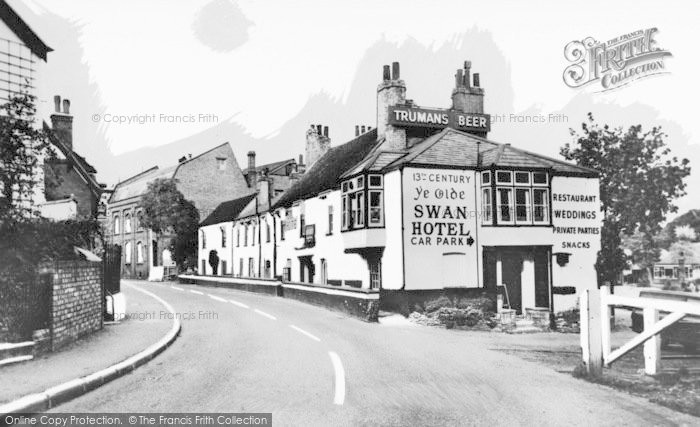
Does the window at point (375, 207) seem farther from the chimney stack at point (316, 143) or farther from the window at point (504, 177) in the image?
the chimney stack at point (316, 143)

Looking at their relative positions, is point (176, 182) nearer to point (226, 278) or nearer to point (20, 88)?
point (226, 278)

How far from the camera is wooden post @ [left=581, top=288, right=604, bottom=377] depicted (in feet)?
31.5

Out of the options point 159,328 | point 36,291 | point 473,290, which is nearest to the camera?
point 36,291

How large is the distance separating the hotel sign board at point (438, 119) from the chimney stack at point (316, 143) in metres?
12.4

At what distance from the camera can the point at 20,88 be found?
1659 cm

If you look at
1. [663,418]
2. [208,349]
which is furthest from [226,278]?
[663,418]

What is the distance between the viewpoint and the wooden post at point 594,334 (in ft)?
31.5

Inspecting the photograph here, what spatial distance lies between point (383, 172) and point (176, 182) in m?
33.8

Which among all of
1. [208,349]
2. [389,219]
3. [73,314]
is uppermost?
[389,219]

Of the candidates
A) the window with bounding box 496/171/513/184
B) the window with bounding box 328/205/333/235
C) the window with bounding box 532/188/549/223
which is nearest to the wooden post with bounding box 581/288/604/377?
the window with bounding box 496/171/513/184

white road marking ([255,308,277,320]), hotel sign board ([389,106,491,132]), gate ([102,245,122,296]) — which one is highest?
hotel sign board ([389,106,491,132])

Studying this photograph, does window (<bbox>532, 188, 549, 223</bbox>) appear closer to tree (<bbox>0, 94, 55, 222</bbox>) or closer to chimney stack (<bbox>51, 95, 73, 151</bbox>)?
tree (<bbox>0, 94, 55, 222</bbox>)

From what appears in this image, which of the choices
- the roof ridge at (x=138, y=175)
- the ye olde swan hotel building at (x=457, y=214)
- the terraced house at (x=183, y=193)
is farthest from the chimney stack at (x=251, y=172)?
the ye olde swan hotel building at (x=457, y=214)

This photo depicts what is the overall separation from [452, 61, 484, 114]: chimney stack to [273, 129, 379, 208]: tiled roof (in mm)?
4980
